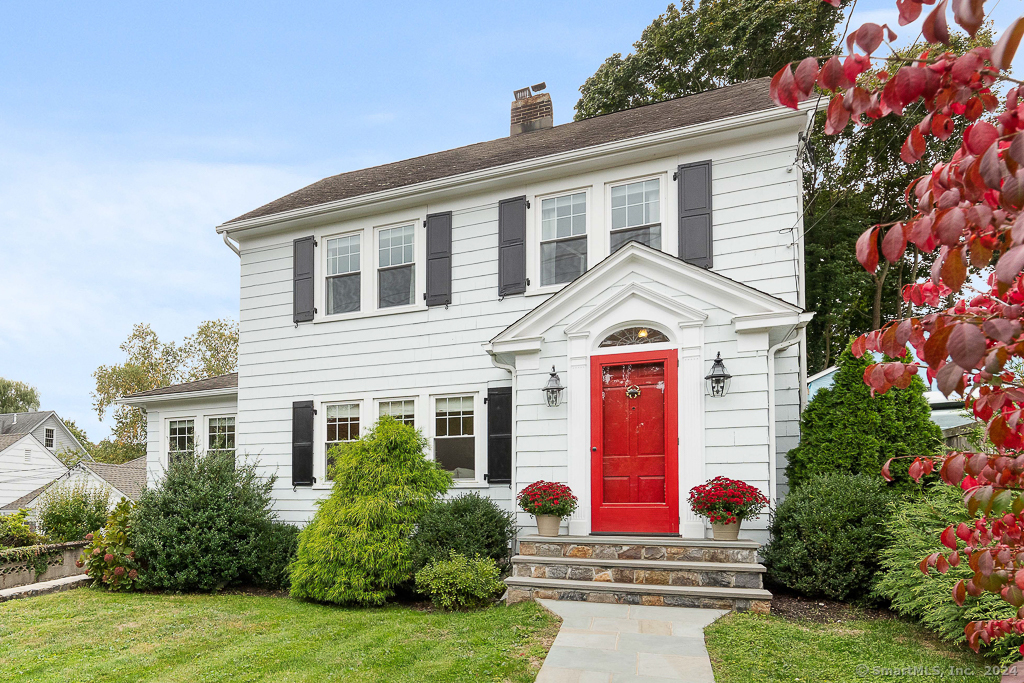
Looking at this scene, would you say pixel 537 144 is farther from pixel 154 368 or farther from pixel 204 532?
pixel 154 368

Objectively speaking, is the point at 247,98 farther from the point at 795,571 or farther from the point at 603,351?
the point at 795,571

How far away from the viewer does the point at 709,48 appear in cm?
1902

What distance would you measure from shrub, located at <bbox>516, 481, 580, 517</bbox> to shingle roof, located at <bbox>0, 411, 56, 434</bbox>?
36.5m

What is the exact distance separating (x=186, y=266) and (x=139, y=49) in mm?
25486

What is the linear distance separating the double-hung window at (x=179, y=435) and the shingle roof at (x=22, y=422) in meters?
28.9

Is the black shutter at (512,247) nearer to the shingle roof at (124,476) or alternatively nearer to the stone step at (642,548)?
the stone step at (642,548)

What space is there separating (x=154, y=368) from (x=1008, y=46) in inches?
1528

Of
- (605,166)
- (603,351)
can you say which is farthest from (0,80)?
(603,351)

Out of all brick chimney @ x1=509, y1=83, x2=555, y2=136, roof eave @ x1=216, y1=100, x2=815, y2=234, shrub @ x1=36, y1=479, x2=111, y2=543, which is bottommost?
shrub @ x1=36, y1=479, x2=111, y2=543

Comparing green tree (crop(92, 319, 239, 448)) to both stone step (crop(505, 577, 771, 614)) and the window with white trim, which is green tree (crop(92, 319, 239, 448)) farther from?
stone step (crop(505, 577, 771, 614))

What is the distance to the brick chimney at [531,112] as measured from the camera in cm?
1204

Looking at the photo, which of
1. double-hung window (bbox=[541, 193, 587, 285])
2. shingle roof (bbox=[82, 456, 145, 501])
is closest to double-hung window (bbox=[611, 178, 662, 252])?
double-hung window (bbox=[541, 193, 587, 285])

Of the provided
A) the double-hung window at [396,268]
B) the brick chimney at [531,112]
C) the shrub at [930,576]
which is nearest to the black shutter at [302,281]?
the double-hung window at [396,268]

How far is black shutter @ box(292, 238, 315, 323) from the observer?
1051 centimetres
